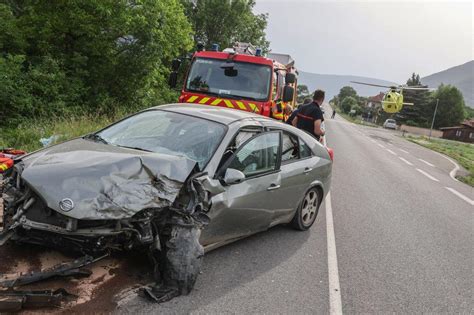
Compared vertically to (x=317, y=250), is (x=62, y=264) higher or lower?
higher

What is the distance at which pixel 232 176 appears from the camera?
13.7ft

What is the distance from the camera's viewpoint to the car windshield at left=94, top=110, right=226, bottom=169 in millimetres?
4398

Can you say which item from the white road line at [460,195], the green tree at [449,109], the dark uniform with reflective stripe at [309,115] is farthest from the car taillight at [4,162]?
the green tree at [449,109]

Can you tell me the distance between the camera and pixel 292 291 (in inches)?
170

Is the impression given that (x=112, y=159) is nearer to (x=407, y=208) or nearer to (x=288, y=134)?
(x=288, y=134)

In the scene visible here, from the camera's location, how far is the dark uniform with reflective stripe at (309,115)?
843 cm

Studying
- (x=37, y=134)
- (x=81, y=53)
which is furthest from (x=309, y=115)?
(x=81, y=53)

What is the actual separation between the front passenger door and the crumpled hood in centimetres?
64

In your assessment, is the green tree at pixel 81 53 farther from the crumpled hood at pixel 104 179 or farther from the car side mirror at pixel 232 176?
the car side mirror at pixel 232 176

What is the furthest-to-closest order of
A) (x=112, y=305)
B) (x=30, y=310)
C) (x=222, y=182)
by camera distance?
(x=222, y=182), (x=112, y=305), (x=30, y=310)

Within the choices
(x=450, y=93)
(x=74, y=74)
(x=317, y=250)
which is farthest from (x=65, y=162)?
(x=450, y=93)

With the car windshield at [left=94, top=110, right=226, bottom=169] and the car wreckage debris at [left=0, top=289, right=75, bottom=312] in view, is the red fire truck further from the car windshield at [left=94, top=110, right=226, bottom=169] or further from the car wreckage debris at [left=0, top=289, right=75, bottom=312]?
the car wreckage debris at [left=0, top=289, right=75, bottom=312]

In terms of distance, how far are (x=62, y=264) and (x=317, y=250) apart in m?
3.31

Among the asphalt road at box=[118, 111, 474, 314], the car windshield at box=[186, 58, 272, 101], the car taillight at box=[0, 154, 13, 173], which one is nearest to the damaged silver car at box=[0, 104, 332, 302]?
the asphalt road at box=[118, 111, 474, 314]
